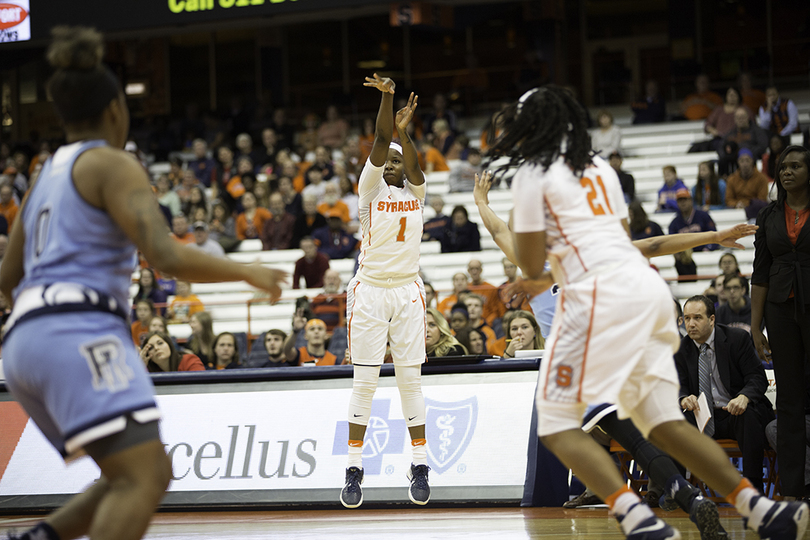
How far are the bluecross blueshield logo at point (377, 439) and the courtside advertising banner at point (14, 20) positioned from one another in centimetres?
1365

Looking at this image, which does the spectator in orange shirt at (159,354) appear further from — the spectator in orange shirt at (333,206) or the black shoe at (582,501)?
the spectator in orange shirt at (333,206)

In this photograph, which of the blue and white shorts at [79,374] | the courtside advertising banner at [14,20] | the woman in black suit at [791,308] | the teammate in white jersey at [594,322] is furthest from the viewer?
the courtside advertising banner at [14,20]

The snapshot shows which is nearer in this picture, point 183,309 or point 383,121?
point 383,121

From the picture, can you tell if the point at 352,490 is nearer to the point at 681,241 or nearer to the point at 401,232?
the point at 401,232

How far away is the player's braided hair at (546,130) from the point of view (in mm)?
3818

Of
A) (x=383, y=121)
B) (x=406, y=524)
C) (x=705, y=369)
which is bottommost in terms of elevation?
(x=406, y=524)

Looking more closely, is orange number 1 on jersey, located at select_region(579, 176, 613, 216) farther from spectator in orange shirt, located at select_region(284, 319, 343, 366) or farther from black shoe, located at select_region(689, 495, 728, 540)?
spectator in orange shirt, located at select_region(284, 319, 343, 366)

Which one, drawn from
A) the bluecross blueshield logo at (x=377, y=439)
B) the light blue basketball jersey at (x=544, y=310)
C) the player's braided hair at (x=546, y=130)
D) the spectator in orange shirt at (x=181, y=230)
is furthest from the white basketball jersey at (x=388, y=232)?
the spectator in orange shirt at (x=181, y=230)

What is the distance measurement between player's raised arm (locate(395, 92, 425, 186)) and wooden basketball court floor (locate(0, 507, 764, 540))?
240 centimetres

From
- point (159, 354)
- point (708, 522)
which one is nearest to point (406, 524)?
point (708, 522)

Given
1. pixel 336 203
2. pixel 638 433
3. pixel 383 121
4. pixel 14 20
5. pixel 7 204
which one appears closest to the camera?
pixel 638 433

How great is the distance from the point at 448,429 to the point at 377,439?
572 millimetres

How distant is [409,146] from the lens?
6.70 m

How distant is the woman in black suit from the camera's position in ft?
19.4
